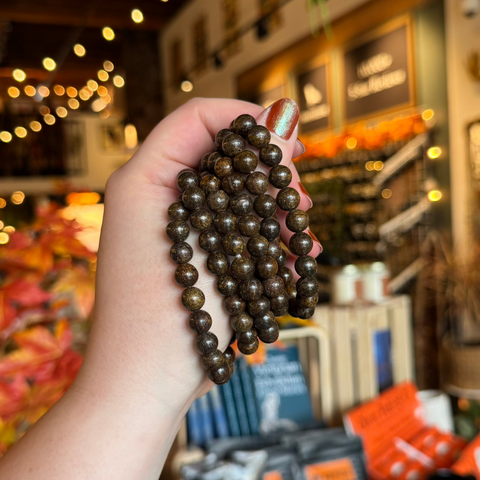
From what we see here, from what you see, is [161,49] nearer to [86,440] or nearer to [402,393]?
[402,393]

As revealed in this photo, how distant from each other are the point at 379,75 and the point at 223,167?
4279mm

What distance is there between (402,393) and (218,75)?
5916 millimetres

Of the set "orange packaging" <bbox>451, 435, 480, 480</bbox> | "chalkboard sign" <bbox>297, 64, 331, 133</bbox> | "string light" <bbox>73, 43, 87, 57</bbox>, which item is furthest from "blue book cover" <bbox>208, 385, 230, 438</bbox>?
"chalkboard sign" <bbox>297, 64, 331, 133</bbox>

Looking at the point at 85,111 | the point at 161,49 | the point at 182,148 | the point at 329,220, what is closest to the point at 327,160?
the point at 329,220

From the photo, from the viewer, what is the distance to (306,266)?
562mm

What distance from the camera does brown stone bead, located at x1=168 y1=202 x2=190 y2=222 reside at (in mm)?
519

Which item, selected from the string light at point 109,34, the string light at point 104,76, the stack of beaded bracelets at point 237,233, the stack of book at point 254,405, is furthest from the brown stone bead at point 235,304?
the string light at point 104,76

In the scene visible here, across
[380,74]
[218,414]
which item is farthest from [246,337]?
[380,74]

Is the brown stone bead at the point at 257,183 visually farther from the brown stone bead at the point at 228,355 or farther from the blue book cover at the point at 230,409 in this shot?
the blue book cover at the point at 230,409

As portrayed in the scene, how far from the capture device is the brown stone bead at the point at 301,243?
557 mm

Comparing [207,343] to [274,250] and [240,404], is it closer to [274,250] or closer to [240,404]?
[274,250]

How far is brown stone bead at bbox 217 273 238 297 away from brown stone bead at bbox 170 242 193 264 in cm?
5

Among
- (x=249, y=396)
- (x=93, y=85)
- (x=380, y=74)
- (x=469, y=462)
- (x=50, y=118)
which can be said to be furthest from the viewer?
(x=50, y=118)

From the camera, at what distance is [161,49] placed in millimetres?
8328
